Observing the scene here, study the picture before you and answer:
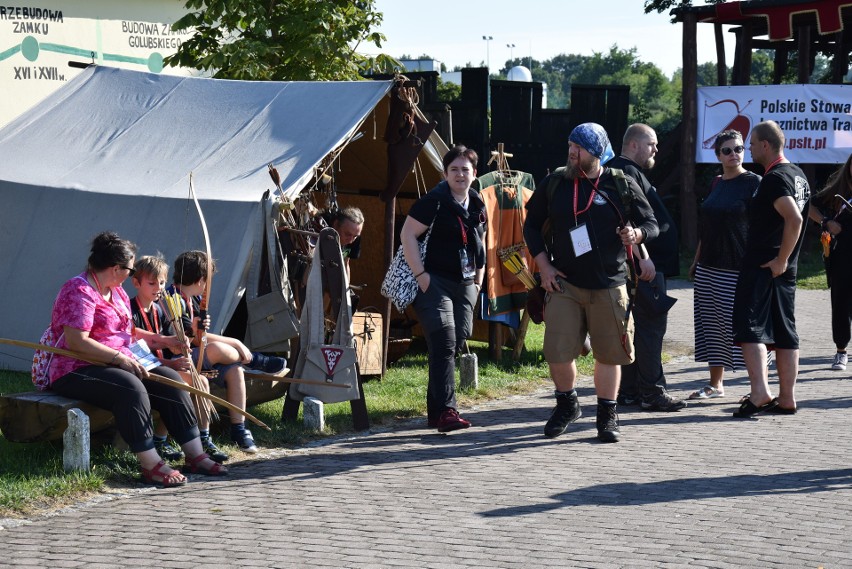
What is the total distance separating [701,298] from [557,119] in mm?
7930

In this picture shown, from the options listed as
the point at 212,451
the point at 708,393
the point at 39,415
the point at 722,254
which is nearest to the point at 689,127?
the point at 708,393

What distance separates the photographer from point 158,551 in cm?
507

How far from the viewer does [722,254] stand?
844cm

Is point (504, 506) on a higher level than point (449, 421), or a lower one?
lower

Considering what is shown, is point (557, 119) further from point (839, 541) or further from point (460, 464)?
point (839, 541)

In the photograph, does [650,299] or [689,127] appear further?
[689,127]

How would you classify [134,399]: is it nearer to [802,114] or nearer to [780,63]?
[802,114]

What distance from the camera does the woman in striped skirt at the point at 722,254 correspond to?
8305 mm

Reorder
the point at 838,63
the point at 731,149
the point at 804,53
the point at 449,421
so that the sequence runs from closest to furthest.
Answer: the point at 449,421 < the point at 731,149 < the point at 804,53 < the point at 838,63

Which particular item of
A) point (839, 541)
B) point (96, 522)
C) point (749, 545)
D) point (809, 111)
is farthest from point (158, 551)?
point (809, 111)

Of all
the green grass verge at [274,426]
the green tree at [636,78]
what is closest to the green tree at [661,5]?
the green grass verge at [274,426]

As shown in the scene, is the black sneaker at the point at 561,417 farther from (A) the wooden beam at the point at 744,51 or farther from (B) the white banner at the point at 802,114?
(A) the wooden beam at the point at 744,51

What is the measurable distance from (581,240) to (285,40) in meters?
9.39

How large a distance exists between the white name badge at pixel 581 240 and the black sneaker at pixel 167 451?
2.59m
